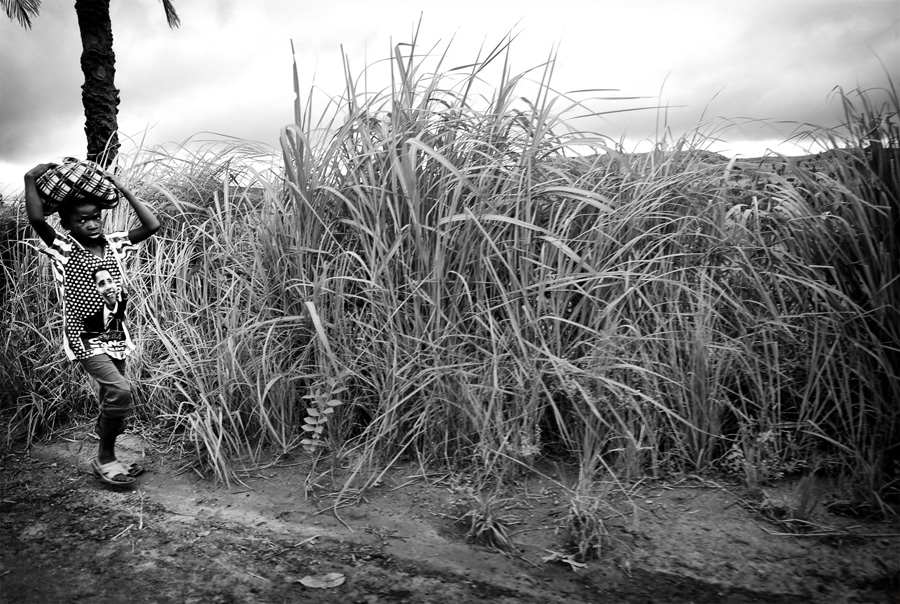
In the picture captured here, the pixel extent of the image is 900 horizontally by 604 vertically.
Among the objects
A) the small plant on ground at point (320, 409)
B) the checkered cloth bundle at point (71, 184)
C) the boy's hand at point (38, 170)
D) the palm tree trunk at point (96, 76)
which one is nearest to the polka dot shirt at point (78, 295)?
the checkered cloth bundle at point (71, 184)

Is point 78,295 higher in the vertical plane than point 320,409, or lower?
higher

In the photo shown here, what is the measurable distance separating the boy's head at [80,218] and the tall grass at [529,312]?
0.82 meters

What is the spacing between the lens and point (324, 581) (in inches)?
94.0

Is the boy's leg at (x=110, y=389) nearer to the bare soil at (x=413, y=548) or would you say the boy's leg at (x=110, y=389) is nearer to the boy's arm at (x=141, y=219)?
the bare soil at (x=413, y=548)

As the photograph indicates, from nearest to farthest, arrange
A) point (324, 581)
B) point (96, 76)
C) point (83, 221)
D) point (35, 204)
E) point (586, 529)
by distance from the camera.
A: point (324, 581) → point (586, 529) → point (35, 204) → point (83, 221) → point (96, 76)

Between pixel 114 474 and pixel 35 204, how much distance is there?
4.28ft

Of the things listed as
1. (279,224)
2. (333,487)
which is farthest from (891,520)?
(279,224)

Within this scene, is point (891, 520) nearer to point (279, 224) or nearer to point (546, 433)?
point (546, 433)

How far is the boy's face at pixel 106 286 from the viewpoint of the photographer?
10.1 ft

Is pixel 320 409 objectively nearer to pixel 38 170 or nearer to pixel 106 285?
pixel 106 285

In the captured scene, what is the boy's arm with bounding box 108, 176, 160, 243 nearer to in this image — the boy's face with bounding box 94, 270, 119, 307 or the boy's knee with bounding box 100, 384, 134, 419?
the boy's face with bounding box 94, 270, 119, 307

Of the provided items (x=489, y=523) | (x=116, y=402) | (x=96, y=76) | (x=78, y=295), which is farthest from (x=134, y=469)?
(x=96, y=76)

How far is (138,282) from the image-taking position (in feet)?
14.0

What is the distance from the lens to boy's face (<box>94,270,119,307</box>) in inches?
122
